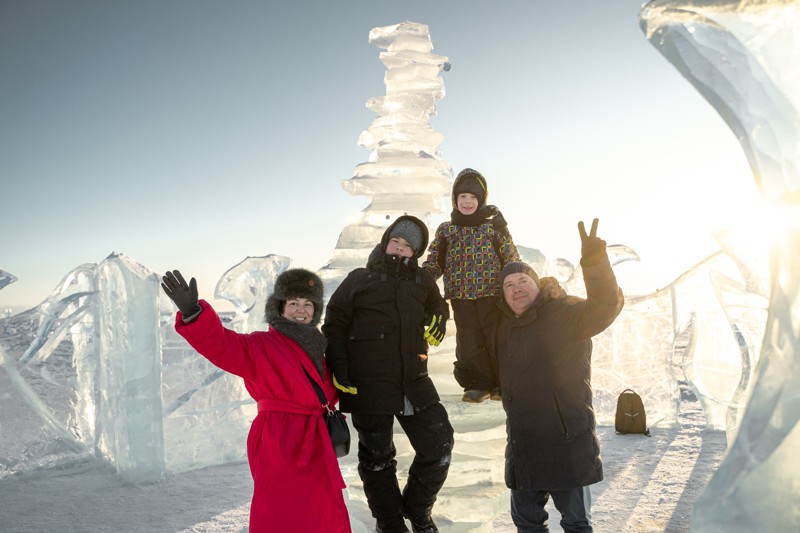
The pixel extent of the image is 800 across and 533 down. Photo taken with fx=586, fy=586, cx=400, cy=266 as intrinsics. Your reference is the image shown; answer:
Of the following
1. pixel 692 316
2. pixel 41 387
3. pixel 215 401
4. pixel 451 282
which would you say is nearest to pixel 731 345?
pixel 692 316

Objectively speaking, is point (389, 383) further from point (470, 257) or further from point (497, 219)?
point (497, 219)

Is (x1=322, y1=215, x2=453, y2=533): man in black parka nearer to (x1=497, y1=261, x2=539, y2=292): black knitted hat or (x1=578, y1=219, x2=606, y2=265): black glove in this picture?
(x1=497, y1=261, x2=539, y2=292): black knitted hat

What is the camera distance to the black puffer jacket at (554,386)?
9.97ft

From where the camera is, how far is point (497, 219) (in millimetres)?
4012

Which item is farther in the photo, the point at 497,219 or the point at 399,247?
the point at 497,219

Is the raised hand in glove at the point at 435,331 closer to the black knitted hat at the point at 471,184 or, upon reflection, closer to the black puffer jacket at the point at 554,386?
the black puffer jacket at the point at 554,386

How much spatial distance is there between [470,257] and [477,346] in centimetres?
59

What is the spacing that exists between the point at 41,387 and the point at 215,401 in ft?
7.31

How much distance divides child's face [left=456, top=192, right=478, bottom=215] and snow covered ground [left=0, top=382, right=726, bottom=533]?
172cm

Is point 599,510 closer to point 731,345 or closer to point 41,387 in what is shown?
point 731,345

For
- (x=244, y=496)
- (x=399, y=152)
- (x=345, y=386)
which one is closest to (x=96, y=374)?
(x=244, y=496)

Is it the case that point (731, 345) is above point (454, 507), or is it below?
above

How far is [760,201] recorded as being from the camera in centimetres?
183

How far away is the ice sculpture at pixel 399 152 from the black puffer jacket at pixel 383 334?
7.79ft
